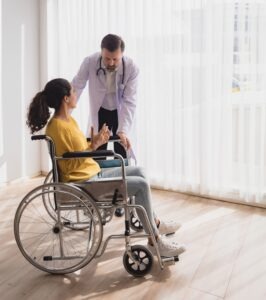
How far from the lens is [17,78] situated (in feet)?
12.6

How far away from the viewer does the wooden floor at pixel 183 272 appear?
213 centimetres

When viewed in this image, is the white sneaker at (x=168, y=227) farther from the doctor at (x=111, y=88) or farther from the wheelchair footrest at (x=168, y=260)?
the doctor at (x=111, y=88)

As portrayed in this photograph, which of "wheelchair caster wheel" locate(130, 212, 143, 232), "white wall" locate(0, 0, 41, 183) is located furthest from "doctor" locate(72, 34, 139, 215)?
"white wall" locate(0, 0, 41, 183)

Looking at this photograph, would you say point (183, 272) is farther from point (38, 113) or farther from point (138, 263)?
point (38, 113)

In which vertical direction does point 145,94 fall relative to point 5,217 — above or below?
above

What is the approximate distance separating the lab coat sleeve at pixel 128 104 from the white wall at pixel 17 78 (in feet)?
4.16

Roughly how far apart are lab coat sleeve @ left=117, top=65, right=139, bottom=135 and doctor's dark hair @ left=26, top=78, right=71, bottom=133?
2.26ft

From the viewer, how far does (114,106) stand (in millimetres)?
3082

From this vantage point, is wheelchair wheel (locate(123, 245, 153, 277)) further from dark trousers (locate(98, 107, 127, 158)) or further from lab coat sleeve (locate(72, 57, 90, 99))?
lab coat sleeve (locate(72, 57, 90, 99))

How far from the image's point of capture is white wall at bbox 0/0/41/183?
374 centimetres

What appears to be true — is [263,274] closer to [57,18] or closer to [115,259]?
[115,259]

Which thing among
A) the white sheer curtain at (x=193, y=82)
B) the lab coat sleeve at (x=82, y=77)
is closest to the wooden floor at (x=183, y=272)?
the white sheer curtain at (x=193, y=82)

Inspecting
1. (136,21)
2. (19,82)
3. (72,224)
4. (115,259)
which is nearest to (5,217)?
(72,224)

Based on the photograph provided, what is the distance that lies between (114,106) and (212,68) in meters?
0.78
